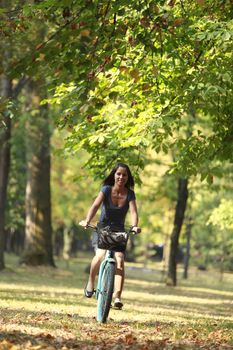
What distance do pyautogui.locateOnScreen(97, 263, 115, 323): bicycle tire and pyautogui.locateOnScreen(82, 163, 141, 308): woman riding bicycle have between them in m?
0.16

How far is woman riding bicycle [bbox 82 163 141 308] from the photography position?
10195 mm

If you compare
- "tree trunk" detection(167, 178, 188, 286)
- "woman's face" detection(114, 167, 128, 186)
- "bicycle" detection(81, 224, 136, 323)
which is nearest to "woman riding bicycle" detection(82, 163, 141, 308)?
"woman's face" detection(114, 167, 128, 186)

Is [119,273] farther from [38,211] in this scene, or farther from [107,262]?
[38,211]

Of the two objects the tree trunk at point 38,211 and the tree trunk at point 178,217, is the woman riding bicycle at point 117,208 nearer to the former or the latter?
the tree trunk at point 178,217

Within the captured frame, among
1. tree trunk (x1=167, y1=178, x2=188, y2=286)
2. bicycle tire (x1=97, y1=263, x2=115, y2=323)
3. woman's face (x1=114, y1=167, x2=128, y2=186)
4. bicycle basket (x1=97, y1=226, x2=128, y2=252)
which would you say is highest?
tree trunk (x1=167, y1=178, x2=188, y2=286)

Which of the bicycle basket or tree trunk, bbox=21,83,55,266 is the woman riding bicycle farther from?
tree trunk, bbox=21,83,55,266

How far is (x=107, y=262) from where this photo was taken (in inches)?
397

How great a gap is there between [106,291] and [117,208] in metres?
1.13

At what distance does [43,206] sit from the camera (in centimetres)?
3195

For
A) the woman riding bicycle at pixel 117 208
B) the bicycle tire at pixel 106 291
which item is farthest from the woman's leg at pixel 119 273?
the bicycle tire at pixel 106 291

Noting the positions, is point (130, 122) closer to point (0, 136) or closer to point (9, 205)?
point (0, 136)

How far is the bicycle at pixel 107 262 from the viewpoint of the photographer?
9.98 meters

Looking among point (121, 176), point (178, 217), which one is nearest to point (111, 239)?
point (121, 176)

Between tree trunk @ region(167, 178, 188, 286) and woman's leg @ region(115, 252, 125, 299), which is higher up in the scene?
tree trunk @ region(167, 178, 188, 286)
